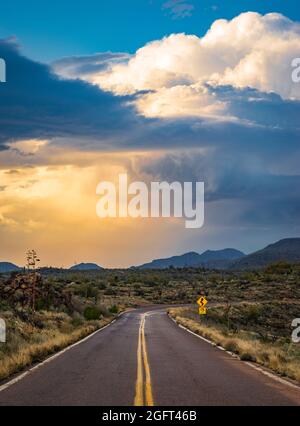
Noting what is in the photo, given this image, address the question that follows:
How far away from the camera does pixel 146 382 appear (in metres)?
14.2

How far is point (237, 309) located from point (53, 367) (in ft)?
163

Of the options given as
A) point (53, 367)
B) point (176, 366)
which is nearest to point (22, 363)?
point (53, 367)

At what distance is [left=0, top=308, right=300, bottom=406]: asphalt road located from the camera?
38.4 ft

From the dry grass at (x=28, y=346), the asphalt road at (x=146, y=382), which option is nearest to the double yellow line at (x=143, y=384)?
the asphalt road at (x=146, y=382)

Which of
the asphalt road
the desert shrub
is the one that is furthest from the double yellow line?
the desert shrub

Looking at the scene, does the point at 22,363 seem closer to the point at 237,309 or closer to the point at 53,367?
the point at 53,367

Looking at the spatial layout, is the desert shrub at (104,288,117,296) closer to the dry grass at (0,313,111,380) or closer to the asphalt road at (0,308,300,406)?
the dry grass at (0,313,111,380)

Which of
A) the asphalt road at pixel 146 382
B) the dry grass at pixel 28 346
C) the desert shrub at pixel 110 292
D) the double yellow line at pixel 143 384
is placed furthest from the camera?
the desert shrub at pixel 110 292

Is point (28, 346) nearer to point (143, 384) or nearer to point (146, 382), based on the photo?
point (146, 382)

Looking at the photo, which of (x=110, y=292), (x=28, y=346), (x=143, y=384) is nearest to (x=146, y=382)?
(x=143, y=384)

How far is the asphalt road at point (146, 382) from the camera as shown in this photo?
11695 millimetres

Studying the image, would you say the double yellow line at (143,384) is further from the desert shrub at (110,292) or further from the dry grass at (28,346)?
the desert shrub at (110,292)
